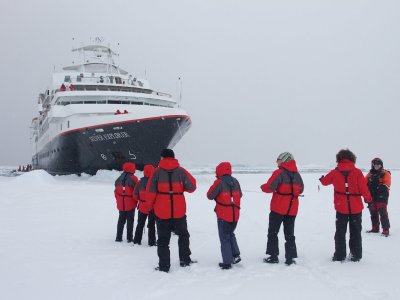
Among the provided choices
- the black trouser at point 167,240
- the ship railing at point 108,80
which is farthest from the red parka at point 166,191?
the ship railing at point 108,80

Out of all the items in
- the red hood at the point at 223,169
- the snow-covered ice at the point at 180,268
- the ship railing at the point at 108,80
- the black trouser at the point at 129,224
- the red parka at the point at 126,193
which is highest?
the ship railing at the point at 108,80

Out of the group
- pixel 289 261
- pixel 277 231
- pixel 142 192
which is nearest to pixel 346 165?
pixel 277 231

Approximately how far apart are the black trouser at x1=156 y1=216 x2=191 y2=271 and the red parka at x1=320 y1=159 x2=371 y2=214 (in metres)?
2.40

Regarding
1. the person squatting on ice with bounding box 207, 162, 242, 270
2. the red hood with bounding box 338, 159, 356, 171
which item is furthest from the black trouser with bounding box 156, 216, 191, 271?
the red hood with bounding box 338, 159, 356, 171

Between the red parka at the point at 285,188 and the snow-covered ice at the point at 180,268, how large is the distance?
83 centimetres

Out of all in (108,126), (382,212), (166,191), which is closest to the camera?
(166,191)

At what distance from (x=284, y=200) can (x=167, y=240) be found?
5.99 ft

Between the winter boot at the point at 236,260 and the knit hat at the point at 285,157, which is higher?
the knit hat at the point at 285,157

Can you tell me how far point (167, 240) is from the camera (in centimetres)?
527

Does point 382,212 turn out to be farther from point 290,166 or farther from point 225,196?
point 225,196

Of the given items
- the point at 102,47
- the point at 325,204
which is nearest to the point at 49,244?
the point at 325,204

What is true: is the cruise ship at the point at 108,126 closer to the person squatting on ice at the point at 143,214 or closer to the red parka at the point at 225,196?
the person squatting on ice at the point at 143,214

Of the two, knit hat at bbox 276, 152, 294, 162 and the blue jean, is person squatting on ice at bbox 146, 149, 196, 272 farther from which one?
knit hat at bbox 276, 152, 294, 162

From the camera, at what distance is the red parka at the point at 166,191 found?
5.20 m
